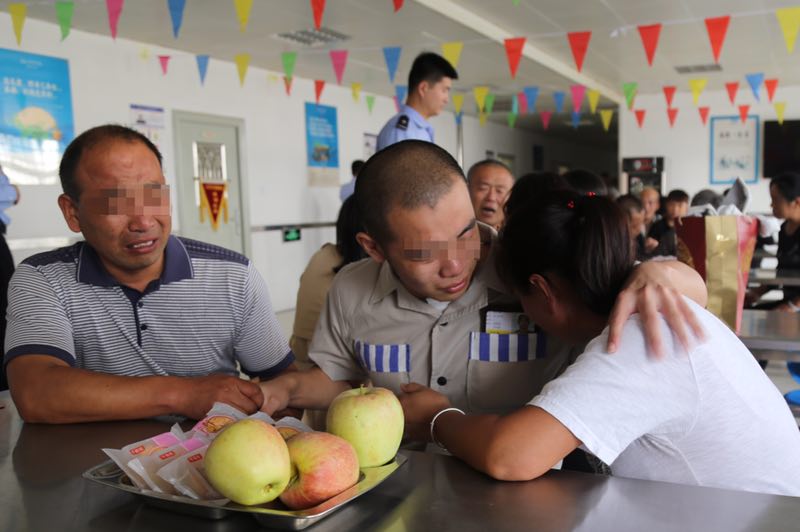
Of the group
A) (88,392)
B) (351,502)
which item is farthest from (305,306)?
(351,502)

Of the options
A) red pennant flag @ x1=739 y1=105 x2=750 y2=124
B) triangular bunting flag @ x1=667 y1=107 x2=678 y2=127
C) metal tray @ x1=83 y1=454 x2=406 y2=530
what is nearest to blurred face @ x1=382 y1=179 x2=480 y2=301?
metal tray @ x1=83 y1=454 x2=406 y2=530

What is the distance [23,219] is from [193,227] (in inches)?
66.1

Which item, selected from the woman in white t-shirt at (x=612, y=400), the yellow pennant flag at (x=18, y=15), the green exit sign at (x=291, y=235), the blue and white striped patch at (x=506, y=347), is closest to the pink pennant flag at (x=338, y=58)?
the green exit sign at (x=291, y=235)

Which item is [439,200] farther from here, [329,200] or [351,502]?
[329,200]

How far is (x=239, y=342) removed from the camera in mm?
1652

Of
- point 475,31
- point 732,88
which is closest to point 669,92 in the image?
point 732,88

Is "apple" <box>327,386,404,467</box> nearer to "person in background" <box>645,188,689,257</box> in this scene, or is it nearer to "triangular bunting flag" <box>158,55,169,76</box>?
"person in background" <box>645,188,689,257</box>

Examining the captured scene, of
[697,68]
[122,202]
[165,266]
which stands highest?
[697,68]

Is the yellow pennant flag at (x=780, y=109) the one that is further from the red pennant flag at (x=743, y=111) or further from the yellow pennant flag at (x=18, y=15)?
the yellow pennant flag at (x=18, y=15)

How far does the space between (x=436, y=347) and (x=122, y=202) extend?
2.36 ft

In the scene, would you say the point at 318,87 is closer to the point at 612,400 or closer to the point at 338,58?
the point at 338,58

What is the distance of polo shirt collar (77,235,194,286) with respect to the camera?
1521mm

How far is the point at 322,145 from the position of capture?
838cm

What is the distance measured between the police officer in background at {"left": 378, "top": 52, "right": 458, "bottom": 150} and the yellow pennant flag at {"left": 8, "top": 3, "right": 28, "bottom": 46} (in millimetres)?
2880
